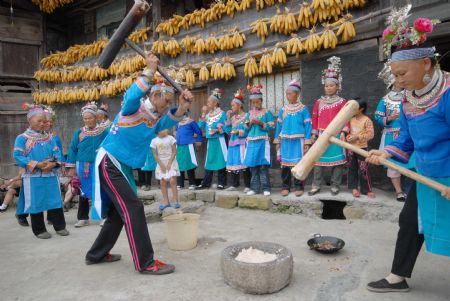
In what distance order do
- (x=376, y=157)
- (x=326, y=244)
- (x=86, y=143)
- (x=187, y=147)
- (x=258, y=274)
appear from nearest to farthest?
(x=376, y=157)
(x=258, y=274)
(x=326, y=244)
(x=86, y=143)
(x=187, y=147)

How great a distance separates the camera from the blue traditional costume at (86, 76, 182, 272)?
3.59 m

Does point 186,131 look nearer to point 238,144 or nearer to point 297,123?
point 238,144

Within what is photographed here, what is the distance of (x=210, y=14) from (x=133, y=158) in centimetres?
604

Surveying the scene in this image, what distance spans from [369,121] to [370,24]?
181cm

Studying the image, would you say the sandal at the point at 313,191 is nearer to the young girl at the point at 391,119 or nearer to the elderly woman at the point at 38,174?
the young girl at the point at 391,119

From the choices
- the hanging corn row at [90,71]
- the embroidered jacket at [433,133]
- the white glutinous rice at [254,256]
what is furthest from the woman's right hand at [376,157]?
the hanging corn row at [90,71]

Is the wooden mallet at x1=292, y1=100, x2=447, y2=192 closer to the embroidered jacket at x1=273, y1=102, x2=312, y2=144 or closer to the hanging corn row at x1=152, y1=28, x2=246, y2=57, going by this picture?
the embroidered jacket at x1=273, y1=102, x2=312, y2=144

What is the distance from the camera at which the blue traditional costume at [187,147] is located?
26.1 ft

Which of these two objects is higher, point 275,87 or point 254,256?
point 275,87

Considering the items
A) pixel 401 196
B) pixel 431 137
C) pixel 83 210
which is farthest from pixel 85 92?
pixel 431 137

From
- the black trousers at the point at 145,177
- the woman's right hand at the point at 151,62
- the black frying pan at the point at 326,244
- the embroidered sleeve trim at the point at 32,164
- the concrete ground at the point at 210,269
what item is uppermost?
the woman's right hand at the point at 151,62

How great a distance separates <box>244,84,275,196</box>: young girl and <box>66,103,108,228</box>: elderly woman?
9.05 feet

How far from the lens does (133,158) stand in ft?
12.3

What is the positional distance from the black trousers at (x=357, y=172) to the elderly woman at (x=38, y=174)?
4.82 m
